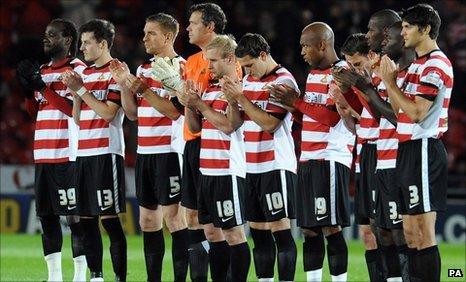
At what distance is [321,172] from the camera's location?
28.6 ft

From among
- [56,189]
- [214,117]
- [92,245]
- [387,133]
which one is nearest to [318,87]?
[387,133]

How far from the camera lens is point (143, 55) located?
18750mm

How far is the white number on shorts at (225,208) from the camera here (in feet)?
27.3

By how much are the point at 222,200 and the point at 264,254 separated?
54cm

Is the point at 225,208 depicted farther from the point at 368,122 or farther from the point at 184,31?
the point at 184,31

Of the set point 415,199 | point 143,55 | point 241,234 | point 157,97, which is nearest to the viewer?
point 415,199

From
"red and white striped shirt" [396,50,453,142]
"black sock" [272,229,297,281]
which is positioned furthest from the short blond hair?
"red and white striped shirt" [396,50,453,142]

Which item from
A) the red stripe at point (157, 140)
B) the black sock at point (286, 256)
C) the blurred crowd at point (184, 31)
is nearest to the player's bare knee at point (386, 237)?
the black sock at point (286, 256)

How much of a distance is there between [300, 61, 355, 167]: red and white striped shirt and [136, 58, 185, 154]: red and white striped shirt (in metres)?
1.09

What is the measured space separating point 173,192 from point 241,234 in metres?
0.97

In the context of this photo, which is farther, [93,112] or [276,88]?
[93,112]

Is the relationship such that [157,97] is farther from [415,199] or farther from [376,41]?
[415,199]

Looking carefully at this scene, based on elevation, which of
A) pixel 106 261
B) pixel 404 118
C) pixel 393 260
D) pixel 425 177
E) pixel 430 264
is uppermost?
pixel 404 118

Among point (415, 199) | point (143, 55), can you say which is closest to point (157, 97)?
point (415, 199)
